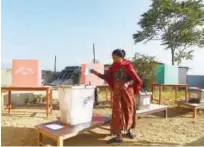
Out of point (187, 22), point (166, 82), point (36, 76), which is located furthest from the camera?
point (187, 22)

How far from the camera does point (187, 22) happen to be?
17.2 meters

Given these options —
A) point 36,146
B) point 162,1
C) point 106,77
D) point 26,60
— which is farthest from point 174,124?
point 162,1

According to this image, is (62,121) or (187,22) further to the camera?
(187,22)

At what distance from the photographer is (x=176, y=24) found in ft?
57.2

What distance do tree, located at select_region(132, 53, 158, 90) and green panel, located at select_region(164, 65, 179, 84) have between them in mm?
3231

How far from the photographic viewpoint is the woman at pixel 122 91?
3760 mm

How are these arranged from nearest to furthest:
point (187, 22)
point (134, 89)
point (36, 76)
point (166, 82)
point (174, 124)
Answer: point (134, 89), point (174, 124), point (36, 76), point (166, 82), point (187, 22)

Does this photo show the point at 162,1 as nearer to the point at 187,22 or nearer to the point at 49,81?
the point at 187,22

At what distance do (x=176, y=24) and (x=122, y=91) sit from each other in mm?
15029

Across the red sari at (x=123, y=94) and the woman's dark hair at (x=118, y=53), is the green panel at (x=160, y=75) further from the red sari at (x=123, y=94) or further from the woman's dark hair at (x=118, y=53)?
the woman's dark hair at (x=118, y=53)

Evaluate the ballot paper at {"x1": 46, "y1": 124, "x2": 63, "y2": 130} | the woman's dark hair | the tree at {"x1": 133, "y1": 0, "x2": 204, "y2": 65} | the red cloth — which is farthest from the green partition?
the tree at {"x1": 133, "y1": 0, "x2": 204, "y2": 65}

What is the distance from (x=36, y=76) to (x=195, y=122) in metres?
3.76

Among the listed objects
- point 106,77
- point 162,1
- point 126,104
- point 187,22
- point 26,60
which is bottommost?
point 126,104

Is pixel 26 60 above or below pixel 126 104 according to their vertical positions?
above
